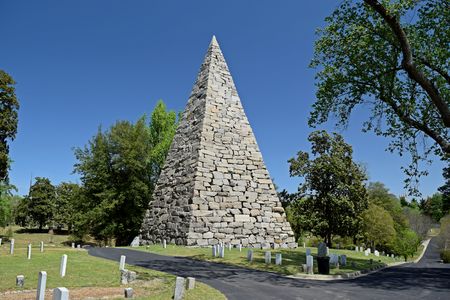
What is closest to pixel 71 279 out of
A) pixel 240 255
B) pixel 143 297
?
pixel 143 297

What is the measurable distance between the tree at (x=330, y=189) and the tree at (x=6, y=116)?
1168 inches

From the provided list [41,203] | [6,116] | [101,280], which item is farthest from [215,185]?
[41,203]

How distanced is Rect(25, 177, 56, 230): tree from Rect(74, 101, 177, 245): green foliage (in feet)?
107

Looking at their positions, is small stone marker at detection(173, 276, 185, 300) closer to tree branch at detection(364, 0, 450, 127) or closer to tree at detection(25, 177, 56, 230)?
tree branch at detection(364, 0, 450, 127)

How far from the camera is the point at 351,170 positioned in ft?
108

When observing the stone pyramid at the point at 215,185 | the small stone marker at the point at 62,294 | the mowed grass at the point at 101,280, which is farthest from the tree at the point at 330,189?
the small stone marker at the point at 62,294

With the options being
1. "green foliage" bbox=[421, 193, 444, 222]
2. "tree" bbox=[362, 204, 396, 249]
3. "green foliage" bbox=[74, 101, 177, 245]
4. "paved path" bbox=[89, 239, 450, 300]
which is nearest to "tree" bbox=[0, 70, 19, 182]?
"green foliage" bbox=[74, 101, 177, 245]

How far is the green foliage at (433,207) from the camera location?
325ft

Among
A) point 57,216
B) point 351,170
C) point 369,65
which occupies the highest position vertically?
point 369,65

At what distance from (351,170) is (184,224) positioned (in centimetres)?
1985

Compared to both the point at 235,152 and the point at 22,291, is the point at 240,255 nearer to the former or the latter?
the point at 235,152

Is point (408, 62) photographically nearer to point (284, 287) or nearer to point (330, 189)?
point (284, 287)

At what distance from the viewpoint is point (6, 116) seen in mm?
32781

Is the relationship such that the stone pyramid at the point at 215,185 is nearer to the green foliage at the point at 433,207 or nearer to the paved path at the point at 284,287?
the paved path at the point at 284,287
